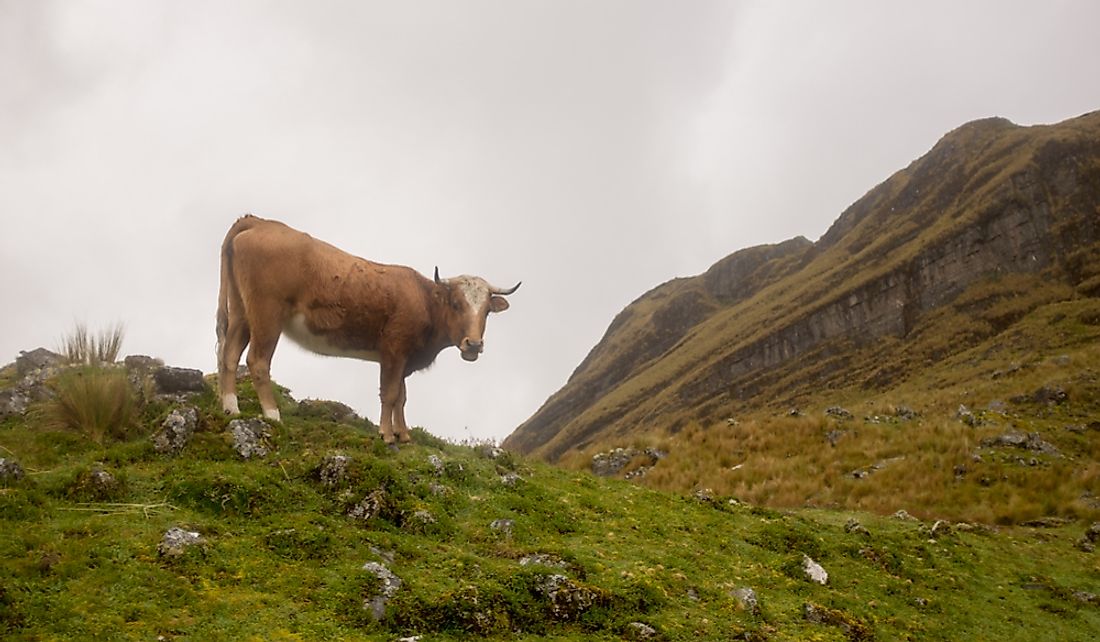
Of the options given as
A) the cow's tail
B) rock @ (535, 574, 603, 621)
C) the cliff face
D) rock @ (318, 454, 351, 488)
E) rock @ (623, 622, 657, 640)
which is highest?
the cliff face

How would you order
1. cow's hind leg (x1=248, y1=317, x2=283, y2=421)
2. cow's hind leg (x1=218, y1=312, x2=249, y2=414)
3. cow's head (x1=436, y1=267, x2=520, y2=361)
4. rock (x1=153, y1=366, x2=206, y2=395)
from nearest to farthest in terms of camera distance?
cow's hind leg (x1=248, y1=317, x2=283, y2=421)
cow's hind leg (x1=218, y1=312, x2=249, y2=414)
cow's head (x1=436, y1=267, x2=520, y2=361)
rock (x1=153, y1=366, x2=206, y2=395)

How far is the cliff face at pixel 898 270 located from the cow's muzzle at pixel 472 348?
22.9 metres

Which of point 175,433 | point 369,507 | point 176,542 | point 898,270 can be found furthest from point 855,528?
point 898,270

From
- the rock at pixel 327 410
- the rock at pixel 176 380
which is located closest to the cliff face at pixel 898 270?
the rock at pixel 327 410

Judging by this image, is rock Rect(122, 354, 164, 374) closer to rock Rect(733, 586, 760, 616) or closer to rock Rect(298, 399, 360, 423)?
rock Rect(298, 399, 360, 423)

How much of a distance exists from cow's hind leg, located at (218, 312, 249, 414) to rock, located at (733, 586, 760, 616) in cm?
1047

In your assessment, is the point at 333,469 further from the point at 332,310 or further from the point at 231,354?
the point at 231,354

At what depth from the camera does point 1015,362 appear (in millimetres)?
34969

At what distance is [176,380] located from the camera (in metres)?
14.9

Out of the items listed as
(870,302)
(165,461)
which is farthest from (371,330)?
(870,302)

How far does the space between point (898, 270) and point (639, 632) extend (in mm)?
64320

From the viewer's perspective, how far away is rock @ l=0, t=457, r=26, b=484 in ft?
28.5

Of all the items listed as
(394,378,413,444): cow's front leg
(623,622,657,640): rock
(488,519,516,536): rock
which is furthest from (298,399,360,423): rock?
(623,622,657,640): rock

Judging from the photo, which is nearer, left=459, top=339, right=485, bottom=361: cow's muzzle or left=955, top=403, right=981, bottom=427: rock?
left=459, top=339, right=485, bottom=361: cow's muzzle
